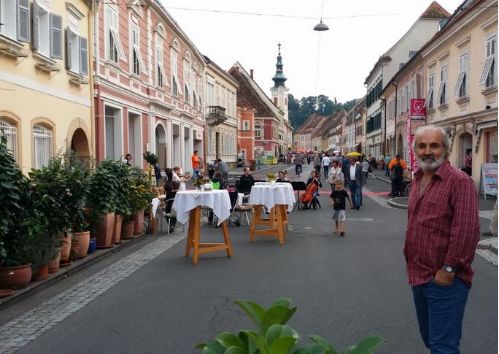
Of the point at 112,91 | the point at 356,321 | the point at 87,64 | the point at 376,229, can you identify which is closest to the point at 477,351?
the point at 356,321

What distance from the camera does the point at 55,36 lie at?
1406cm

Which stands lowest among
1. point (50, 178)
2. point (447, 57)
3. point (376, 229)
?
point (376, 229)

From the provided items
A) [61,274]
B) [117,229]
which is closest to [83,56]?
[117,229]

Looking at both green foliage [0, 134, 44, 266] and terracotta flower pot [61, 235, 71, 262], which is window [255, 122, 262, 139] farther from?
green foliage [0, 134, 44, 266]

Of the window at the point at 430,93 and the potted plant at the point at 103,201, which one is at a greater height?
the window at the point at 430,93

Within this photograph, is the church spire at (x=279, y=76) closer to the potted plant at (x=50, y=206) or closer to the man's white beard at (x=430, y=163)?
the potted plant at (x=50, y=206)

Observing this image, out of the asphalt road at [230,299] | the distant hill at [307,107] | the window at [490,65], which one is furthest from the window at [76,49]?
the distant hill at [307,107]

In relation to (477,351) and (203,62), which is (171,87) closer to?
(203,62)

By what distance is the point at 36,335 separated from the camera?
526cm

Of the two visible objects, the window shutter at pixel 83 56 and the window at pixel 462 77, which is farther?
the window at pixel 462 77

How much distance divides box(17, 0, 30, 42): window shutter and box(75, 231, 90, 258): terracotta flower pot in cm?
516

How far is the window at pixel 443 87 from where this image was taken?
25.9m

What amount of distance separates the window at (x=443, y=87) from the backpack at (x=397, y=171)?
6483 mm

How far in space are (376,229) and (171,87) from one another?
18.3 metres
